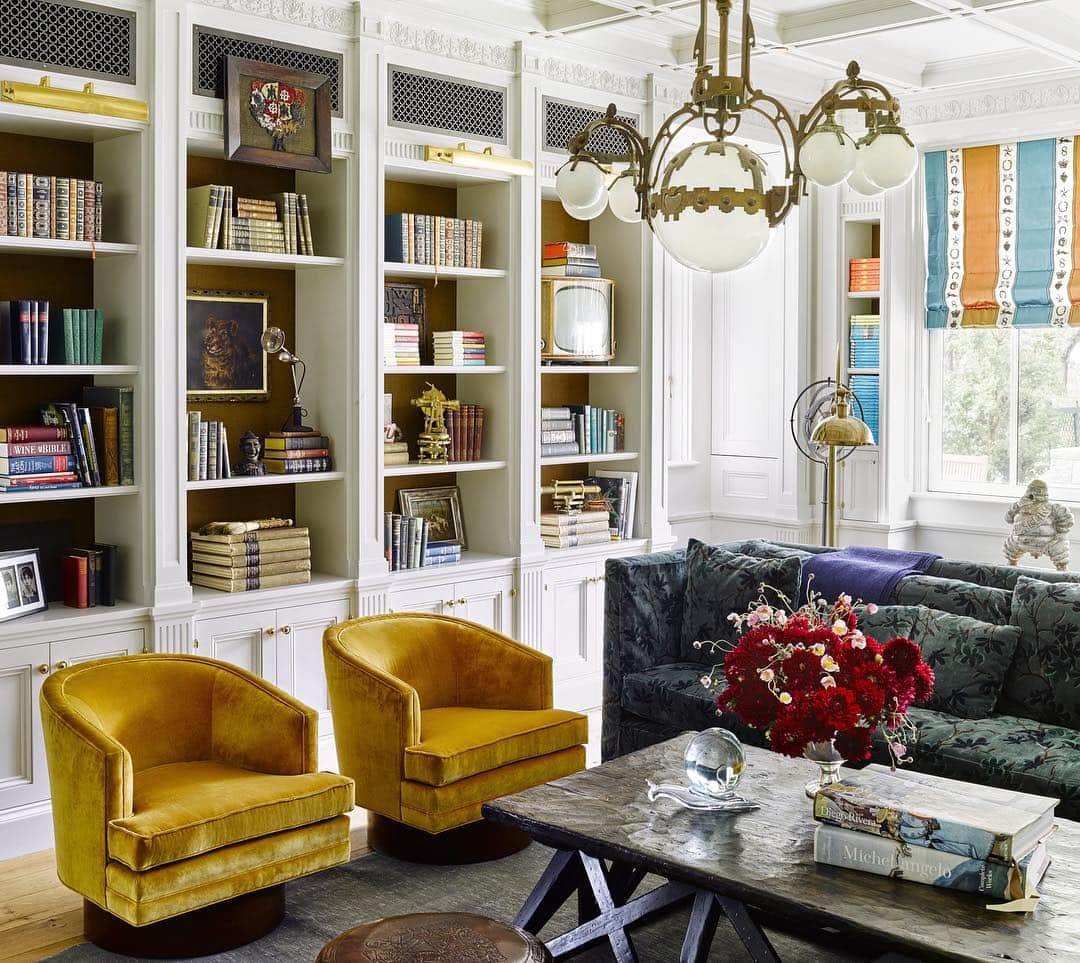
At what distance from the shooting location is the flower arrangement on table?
2.96 m

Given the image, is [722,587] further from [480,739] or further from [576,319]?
[576,319]

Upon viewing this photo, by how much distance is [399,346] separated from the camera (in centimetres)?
523

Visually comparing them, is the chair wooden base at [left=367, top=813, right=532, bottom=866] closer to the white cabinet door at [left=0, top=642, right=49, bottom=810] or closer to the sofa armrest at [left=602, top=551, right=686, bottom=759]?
the sofa armrest at [left=602, top=551, right=686, bottom=759]

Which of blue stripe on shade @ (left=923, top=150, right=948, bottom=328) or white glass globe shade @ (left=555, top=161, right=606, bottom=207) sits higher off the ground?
blue stripe on shade @ (left=923, top=150, right=948, bottom=328)

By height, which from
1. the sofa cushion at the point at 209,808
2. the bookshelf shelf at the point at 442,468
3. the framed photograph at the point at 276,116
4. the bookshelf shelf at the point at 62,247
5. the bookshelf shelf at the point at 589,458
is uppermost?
the framed photograph at the point at 276,116

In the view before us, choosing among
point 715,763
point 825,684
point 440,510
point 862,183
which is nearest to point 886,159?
point 862,183

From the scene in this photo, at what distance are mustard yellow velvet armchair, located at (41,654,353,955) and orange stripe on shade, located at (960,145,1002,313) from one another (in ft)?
14.0

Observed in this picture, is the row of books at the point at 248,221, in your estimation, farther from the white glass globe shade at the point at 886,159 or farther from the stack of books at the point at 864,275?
the stack of books at the point at 864,275

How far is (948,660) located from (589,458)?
218 centimetres

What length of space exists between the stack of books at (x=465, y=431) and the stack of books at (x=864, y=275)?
2307 millimetres

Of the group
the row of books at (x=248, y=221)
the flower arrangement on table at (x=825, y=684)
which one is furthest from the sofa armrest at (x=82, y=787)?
the row of books at (x=248, y=221)

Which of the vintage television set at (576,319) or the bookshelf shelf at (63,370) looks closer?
the bookshelf shelf at (63,370)

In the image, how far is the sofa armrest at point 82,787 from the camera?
3.28 m

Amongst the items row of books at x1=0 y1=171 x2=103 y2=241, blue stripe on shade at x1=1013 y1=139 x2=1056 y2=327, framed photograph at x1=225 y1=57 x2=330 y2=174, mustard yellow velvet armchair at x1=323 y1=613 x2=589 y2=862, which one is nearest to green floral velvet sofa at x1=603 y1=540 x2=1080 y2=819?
mustard yellow velvet armchair at x1=323 y1=613 x2=589 y2=862
